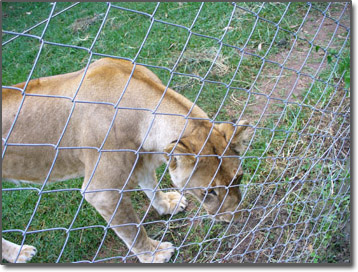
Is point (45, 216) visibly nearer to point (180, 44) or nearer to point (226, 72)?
point (226, 72)

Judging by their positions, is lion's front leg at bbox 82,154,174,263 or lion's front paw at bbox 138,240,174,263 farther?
lion's front paw at bbox 138,240,174,263

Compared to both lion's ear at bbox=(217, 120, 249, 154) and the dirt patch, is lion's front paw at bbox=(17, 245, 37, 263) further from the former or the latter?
the dirt patch

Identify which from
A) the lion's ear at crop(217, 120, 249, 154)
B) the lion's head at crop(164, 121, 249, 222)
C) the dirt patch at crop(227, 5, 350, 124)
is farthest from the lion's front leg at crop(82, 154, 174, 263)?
the dirt patch at crop(227, 5, 350, 124)

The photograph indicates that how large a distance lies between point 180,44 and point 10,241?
3333 millimetres

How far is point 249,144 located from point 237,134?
0.32ft

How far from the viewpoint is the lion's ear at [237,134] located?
6.84ft

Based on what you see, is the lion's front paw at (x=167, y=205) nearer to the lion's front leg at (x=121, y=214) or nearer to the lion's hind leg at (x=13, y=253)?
the lion's front leg at (x=121, y=214)

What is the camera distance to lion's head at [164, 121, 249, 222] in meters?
2.05

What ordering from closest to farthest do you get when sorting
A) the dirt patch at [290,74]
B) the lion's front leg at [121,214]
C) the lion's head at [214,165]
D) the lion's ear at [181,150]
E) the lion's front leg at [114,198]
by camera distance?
the lion's ear at [181,150]
the lion's head at [214,165]
the lion's front leg at [114,198]
the lion's front leg at [121,214]
the dirt patch at [290,74]

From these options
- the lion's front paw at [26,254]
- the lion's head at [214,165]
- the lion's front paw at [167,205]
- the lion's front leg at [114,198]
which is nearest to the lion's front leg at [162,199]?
the lion's front paw at [167,205]

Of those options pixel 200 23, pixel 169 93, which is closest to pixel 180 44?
pixel 200 23

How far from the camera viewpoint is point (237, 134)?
213 cm

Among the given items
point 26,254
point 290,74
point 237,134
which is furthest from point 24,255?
point 290,74

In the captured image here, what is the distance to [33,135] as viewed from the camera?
7.74ft
